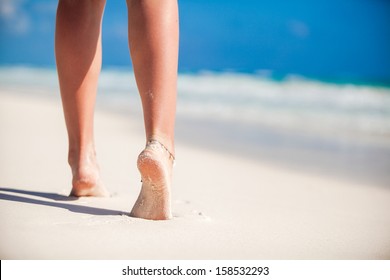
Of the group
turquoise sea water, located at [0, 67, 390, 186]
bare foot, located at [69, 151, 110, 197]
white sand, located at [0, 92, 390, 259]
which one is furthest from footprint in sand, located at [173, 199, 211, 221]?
turquoise sea water, located at [0, 67, 390, 186]

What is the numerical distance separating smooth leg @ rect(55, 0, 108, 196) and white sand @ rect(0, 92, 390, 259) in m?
0.09

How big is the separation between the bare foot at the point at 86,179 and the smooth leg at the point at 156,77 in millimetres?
296

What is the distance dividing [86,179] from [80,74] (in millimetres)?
300

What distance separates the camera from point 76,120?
4.86 feet

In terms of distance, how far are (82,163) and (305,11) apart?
53.2 ft

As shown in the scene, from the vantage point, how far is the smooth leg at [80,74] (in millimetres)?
1433

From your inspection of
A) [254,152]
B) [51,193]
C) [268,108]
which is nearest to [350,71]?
[268,108]

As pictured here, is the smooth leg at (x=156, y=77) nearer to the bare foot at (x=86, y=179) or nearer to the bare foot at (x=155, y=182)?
the bare foot at (x=155, y=182)

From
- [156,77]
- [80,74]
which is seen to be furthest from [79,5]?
[156,77]

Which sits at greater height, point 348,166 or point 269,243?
point 348,166

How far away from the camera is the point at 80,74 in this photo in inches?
57.5

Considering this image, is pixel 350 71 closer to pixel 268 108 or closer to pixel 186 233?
pixel 268 108

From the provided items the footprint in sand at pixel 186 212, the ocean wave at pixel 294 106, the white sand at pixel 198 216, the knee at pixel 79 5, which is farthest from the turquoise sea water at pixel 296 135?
the knee at pixel 79 5

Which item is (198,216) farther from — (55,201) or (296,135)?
(296,135)
